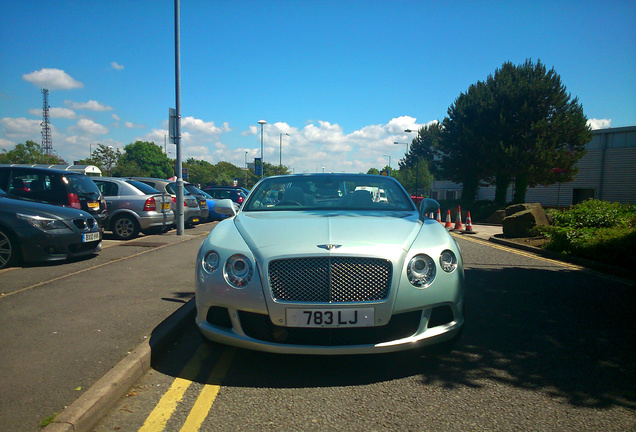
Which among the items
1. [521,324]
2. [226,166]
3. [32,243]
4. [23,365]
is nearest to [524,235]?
[521,324]

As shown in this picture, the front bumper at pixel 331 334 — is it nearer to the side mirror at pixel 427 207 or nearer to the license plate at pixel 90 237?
the side mirror at pixel 427 207

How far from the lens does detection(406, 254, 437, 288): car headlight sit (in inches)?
130

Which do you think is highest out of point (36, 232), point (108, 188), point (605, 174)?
point (605, 174)

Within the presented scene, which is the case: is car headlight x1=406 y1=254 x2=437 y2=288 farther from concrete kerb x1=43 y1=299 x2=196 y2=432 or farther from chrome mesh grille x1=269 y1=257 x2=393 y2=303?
concrete kerb x1=43 y1=299 x2=196 y2=432

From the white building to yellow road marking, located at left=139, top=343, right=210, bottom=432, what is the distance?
121 feet

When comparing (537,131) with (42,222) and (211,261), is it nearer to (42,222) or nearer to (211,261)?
(42,222)

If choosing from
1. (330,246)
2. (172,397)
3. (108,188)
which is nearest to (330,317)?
(330,246)

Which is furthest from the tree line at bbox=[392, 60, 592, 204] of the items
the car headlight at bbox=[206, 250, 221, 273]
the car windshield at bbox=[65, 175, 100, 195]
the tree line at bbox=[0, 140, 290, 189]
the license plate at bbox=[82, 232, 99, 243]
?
the tree line at bbox=[0, 140, 290, 189]

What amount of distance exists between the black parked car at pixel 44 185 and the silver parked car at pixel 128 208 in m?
2.34

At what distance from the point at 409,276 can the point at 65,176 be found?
806 centimetres

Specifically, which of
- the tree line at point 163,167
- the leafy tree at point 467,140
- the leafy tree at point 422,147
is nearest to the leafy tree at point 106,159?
the tree line at point 163,167

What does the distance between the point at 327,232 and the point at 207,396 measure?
1420 millimetres

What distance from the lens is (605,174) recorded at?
38062mm

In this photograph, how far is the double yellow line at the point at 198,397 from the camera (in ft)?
8.87
